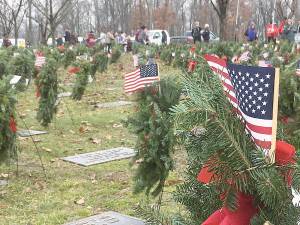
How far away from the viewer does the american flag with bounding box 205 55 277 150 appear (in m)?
1.68

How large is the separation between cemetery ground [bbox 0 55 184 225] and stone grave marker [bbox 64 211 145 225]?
0.41 feet

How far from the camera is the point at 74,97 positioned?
40.9 ft

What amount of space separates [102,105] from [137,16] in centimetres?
5214

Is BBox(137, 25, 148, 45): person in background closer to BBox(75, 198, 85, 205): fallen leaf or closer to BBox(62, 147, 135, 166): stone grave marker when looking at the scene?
BBox(62, 147, 135, 166): stone grave marker

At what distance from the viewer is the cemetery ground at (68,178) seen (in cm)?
528

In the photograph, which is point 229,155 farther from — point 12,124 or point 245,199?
point 12,124

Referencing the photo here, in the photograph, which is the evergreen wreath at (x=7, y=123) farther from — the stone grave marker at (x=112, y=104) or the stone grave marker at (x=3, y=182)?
the stone grave marker at (x=112, y=104)

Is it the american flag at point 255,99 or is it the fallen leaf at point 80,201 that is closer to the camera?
the american flag at point 255,99

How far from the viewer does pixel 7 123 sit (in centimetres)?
566

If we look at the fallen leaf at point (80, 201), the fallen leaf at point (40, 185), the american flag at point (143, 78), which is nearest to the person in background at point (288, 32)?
the american flag at point (143, 78)

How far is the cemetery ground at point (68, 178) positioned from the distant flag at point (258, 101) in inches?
45.4

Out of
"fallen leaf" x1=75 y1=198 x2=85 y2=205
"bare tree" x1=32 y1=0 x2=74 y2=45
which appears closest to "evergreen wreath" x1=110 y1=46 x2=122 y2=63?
"bare tree" x1=32 y1=0 x2=74 y2=45

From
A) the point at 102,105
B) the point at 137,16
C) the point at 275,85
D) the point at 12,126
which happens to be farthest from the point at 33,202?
the point at 137,16

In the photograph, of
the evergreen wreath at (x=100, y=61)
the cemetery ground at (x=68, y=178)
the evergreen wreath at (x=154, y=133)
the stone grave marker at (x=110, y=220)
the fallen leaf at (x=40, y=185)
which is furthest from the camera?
the evergreen wreath at (x=100, y=61)
